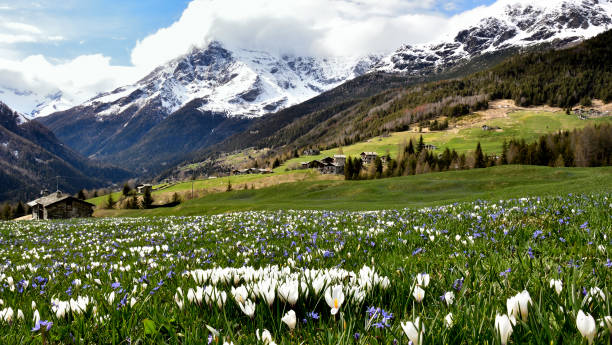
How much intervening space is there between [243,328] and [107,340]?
1068 millimetres

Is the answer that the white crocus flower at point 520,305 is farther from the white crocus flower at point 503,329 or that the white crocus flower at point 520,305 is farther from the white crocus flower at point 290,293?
the white crocus flower at point 290,293

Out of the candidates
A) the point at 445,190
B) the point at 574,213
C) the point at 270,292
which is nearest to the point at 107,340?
the point at 270,292

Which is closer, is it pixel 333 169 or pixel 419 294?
pixel 419 294

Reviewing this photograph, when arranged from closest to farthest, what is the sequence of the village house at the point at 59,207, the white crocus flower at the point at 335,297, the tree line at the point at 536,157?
1. the white crocus flower at the point at 335,297
2. the village house at the point at 59,207
3. the tree line at the point at 536,157

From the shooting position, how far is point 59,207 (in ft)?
334

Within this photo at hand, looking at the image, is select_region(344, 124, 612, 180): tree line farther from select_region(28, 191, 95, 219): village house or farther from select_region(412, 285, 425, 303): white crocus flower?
select_region(412, 285, 425, 303): white crocus flower

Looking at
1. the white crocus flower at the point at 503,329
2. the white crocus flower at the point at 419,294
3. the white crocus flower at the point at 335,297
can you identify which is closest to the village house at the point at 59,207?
the white crocus flower at the point at 335,297

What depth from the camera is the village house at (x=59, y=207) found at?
9947 cm

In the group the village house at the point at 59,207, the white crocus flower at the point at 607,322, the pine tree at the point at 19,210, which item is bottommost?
the pine tree at the point at 19,210

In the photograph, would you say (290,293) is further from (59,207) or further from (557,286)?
(59,207)

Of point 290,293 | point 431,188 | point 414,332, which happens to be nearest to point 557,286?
point 414,332

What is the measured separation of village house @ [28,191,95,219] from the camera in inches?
3916

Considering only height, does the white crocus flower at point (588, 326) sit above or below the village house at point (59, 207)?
above

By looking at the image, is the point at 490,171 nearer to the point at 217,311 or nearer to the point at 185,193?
the point at 217,311
